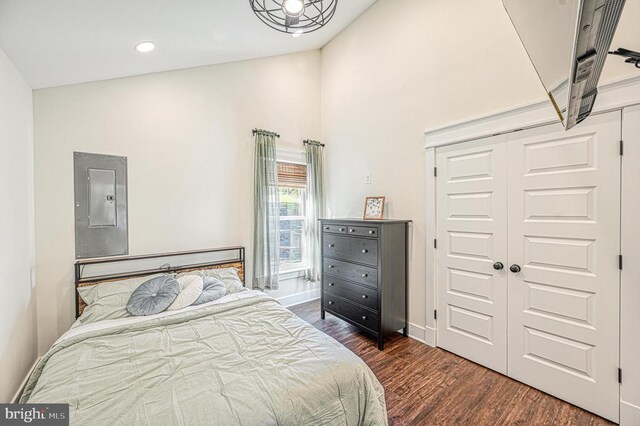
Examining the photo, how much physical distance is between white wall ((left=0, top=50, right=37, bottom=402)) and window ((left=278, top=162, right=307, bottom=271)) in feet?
8.02

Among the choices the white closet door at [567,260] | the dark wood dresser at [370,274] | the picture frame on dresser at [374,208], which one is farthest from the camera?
the picture frame on dresser at [374,208]

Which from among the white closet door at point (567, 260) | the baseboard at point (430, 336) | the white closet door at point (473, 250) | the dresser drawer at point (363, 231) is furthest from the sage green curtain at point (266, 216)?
the white closet door at point (567, 260)

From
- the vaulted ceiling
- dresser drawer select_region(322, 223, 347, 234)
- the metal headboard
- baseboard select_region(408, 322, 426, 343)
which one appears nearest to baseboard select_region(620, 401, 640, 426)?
baseboard select_region(408, 322, 426, 343)

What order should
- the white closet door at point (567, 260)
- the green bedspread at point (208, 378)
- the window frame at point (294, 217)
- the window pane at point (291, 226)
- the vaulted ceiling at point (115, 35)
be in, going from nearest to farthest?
the green bedspread at point (208, 378)
the vaulted ceiling at point (115, 35)
the white closet door at point (567, 260)
the window frame at point (294, 217)
the window pane at point (291, 226)

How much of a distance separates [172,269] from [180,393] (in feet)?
6.34

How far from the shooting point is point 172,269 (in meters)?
2.97

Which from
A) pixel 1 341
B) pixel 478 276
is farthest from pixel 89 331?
pixel 478 276

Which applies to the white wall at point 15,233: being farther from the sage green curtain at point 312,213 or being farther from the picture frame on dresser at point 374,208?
the picture frame on dresser at point 374,208

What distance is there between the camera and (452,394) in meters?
2.10

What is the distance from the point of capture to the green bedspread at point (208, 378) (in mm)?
1214

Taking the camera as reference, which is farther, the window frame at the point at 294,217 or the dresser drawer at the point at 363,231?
the window frame at the point at 294,217

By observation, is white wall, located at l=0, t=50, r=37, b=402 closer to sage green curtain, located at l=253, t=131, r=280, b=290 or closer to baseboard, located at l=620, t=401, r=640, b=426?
sage green curtain, located at l=253, t=131, r=280, b=290

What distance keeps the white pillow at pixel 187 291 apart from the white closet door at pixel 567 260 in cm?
267

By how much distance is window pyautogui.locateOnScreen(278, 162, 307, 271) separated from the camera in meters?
3.96
